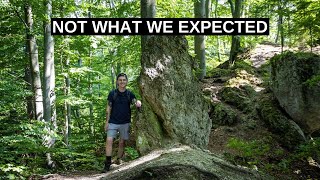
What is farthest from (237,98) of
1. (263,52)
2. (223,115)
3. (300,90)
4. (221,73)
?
(263,52)

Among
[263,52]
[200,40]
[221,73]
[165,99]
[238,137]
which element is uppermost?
[200,40]

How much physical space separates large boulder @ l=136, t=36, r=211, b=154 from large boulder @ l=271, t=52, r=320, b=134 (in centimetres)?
457

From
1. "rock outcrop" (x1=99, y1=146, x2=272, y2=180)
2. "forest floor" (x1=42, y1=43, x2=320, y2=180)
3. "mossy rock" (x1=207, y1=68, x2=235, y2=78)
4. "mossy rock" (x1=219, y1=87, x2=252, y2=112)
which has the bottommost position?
"forest floor" (x1=42, y1=43, x2=320, y2=180)

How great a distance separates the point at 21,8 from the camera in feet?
36.0

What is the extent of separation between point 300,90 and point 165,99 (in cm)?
563

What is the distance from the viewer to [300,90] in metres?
10.8

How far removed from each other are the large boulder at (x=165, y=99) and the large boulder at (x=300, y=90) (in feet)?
15.0

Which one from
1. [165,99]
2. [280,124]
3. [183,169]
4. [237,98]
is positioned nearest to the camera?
[183,169]

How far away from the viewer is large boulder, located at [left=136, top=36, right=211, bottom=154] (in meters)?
7.38

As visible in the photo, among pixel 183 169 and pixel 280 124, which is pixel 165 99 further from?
pixel 280 124

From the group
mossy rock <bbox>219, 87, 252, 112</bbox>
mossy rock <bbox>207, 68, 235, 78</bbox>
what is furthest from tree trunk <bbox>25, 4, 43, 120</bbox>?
mossy rock <bbox>207, 68, 235, 78</bbox>

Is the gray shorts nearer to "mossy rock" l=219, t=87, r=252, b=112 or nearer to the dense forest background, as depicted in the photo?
the dense forest background

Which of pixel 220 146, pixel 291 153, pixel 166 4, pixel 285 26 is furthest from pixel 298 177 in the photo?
pixel 166 4

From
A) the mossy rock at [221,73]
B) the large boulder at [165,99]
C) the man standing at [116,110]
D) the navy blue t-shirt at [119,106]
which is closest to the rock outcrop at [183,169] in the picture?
the large boulder at [165,99]
